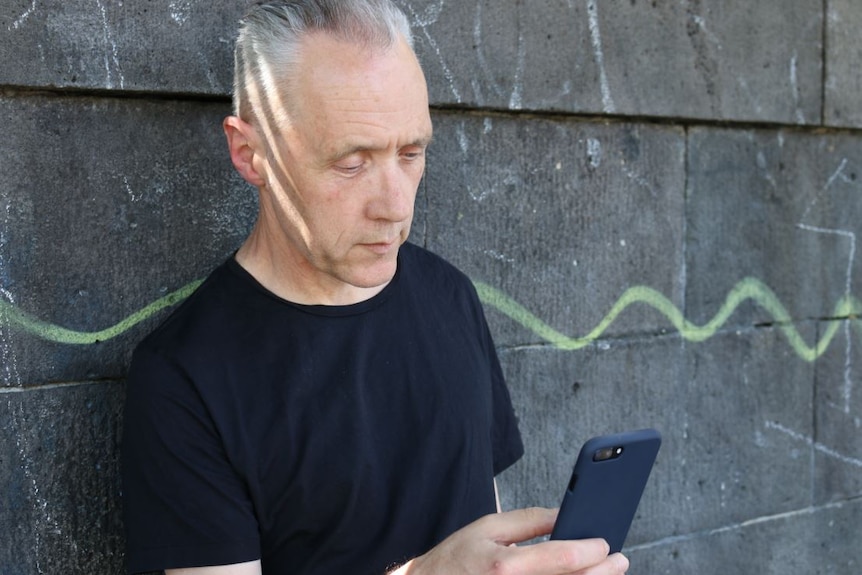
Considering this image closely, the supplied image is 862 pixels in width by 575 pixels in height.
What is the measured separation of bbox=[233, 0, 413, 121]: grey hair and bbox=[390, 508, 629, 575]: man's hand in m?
0.95

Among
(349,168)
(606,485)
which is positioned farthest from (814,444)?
(349,168)

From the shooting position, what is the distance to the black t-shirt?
2.07 m

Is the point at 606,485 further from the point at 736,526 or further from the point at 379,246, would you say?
the point at 736,526

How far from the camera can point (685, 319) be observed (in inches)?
153

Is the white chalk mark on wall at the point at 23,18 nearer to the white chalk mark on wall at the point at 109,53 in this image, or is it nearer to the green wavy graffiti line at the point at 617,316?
the white chalk mark on wall at the point at 109,53

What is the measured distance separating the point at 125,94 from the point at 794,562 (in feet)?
10.7

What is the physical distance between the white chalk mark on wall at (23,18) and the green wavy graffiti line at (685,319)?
60.3 inches

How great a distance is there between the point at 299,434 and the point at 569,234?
163 cm

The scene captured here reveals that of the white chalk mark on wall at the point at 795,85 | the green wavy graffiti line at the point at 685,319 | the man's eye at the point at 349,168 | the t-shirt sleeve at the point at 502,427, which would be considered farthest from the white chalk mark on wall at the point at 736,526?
the man's eye at the point at 349,168

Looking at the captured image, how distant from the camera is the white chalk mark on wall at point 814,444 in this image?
4.18 meters

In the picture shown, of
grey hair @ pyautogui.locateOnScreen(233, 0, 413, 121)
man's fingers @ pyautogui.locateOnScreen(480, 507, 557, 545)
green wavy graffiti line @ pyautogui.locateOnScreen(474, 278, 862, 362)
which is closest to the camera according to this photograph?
man's fingers @ pyautogui.locateOnScreen(480, 507, 557, 545)

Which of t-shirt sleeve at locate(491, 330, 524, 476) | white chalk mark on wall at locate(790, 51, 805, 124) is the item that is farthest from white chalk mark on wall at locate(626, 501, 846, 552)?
white chalk mark on wall at locate(790, 51, 805, 124)

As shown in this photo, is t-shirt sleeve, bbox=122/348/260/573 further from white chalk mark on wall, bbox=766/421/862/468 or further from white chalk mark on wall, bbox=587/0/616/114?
white chalk mark on wall, bbox=766/421/862/468

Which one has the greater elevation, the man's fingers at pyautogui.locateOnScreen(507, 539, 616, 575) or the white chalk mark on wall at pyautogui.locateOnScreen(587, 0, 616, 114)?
the white chalk mark on wall at pyautogui.locateOnScreen(587, 0, 616, 114)
